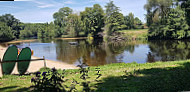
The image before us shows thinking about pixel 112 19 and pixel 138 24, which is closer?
pixel 112 19

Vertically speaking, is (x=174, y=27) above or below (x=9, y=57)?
above

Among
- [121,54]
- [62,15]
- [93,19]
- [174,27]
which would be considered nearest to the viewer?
[121,54]

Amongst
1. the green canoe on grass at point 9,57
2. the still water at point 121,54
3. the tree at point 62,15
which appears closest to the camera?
the green canoe on grass at point 9,57

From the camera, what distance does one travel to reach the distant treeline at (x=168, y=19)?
41406 mm

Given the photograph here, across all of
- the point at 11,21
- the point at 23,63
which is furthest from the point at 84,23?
the point at 23,63

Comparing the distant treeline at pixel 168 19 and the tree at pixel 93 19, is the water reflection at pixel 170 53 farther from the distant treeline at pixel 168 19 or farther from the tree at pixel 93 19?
the tree at pixel 93 19

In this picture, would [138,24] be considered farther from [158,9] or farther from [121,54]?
[121,54]

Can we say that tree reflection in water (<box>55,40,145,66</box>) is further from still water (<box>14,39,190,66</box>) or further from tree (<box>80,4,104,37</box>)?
tree (<box>80,4,104,37</box>)

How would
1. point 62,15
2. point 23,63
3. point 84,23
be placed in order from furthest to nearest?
point 62,15 → point 84,23 → point 23,63

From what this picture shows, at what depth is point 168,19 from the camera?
44.8 metres

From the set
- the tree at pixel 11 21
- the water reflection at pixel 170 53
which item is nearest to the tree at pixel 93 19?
the water reflection at pixel 170 53

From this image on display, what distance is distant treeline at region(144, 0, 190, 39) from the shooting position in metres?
41.4

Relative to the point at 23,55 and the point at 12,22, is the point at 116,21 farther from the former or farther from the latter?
the point at 12,22

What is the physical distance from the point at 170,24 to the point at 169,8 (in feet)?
25.0
